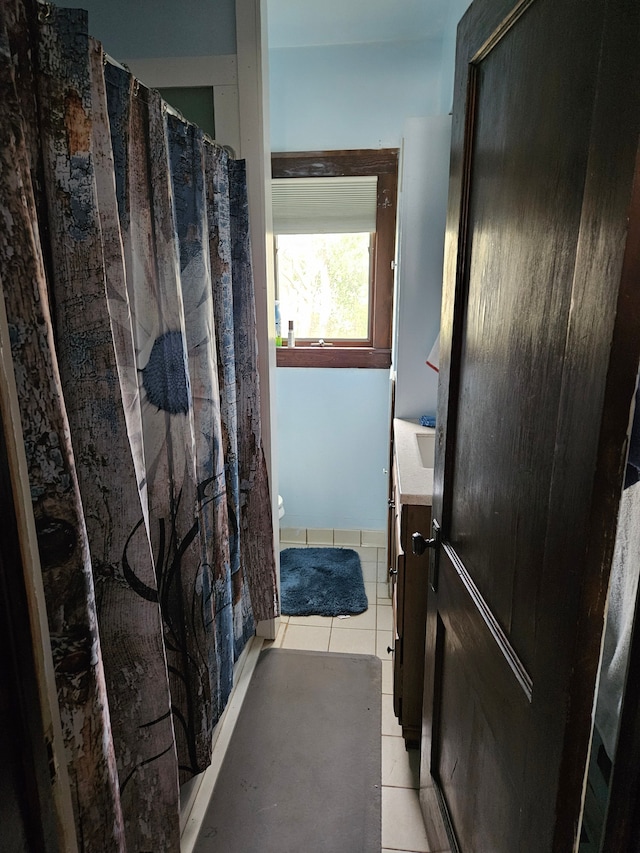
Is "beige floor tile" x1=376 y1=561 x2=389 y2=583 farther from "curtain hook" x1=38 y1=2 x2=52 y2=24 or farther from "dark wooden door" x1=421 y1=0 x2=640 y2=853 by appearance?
"curtain hook" x1=38 y1=2 x2=52 y2=24

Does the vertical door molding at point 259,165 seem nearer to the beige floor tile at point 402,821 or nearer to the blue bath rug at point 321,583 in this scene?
the blue bath rug at point 321,583

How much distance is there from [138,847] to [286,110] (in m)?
2.87

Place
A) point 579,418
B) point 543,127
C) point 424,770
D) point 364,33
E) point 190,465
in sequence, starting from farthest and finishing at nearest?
point 364,33 < point 424,770 < point 190,465 < point 543,127 < point 579,418

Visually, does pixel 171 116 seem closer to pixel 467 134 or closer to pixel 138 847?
pixel 467 134

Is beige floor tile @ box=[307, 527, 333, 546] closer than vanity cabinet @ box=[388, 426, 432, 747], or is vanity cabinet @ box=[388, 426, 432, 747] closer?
vanity cabinet @ box=[388, 426, 432, 747]

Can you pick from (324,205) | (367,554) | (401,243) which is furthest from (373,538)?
(324,205)

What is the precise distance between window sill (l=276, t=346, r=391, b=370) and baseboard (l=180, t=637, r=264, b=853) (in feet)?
4.75

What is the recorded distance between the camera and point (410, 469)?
1.67 meters

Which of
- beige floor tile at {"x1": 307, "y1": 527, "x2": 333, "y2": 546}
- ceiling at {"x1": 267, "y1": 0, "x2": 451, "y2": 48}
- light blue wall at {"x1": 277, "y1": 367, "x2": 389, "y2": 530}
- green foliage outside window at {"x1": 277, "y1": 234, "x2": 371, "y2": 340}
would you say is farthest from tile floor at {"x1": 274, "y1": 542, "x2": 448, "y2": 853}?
ceiling at {"x1": 267, "y1": 0, "x2": 451, "y2": 48}

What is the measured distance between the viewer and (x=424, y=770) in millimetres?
1358

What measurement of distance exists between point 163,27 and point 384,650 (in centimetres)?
250

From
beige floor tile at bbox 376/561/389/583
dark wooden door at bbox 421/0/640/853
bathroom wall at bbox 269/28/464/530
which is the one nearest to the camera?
dark wooden door at bbox 421/0/640/853

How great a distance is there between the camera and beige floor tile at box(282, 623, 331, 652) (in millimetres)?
2215

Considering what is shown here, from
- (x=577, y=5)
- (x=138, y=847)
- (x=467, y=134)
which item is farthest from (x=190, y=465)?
(x=577, y=5)
